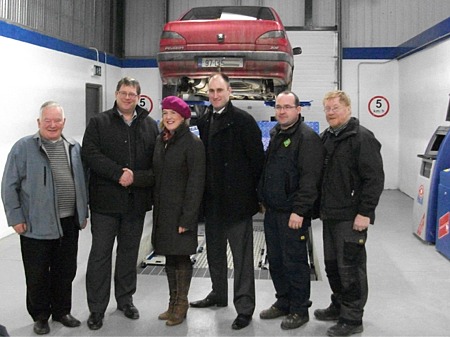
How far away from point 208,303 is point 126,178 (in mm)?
1066

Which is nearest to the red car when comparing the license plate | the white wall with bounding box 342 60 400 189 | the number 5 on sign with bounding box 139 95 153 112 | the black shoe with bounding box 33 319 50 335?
the license plate

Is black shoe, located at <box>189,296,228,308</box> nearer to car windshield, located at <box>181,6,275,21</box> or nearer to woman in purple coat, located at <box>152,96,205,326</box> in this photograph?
woman in purple coat, located at <box>152,96,205,326</box>

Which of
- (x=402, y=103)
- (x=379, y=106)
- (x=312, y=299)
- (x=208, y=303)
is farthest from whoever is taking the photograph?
(x=379, y=106)

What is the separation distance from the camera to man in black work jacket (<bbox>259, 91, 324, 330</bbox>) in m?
2.70

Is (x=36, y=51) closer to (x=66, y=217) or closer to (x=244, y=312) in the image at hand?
(x=66, y=217)

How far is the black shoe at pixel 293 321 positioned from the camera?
9.34ft

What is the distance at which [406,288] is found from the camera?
3.62m

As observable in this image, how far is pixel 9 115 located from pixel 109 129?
3.00m

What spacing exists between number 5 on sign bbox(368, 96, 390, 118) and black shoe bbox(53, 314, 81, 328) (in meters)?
7.38

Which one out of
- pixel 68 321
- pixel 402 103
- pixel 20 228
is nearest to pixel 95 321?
pixel 68 321

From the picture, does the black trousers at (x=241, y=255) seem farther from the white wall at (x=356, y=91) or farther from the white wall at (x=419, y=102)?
the white wall at (x=419, y=102)

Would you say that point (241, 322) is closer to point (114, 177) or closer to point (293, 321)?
point (293, 321)

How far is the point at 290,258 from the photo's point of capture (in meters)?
A: 2.80

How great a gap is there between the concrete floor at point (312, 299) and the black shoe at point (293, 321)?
33 millimetres
